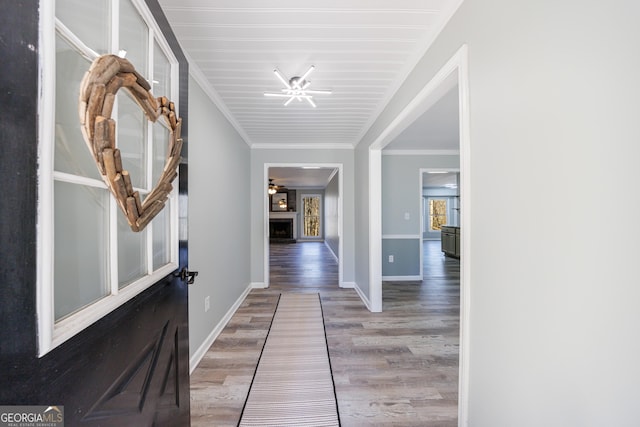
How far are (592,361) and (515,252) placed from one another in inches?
14.0

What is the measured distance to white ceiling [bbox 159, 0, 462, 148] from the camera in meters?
1.36

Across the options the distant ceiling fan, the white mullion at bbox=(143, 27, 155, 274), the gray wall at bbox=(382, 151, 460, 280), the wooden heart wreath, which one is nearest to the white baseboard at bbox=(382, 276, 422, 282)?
the gray wall at bbox=(382, 151, 460, 280)

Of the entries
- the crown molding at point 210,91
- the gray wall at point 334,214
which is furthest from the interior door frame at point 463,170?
the gray wall at point 334,214

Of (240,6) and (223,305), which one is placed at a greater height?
(240,6)

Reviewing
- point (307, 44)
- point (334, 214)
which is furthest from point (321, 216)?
point (307, 44)

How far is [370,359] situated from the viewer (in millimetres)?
2141

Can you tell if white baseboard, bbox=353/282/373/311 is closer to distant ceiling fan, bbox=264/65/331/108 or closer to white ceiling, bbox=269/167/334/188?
distant ceiling fan, bbox=264/65/331/108

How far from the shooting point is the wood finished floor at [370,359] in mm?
1603

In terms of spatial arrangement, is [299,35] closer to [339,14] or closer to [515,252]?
[339,14]

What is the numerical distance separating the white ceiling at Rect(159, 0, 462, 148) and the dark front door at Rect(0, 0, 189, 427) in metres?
1.23

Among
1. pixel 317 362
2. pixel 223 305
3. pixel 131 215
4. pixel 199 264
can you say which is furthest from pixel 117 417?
pixel 223 305

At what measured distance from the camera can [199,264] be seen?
81.9 inches

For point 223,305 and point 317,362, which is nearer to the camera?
point 317,362

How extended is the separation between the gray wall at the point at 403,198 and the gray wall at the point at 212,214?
2.53 m
